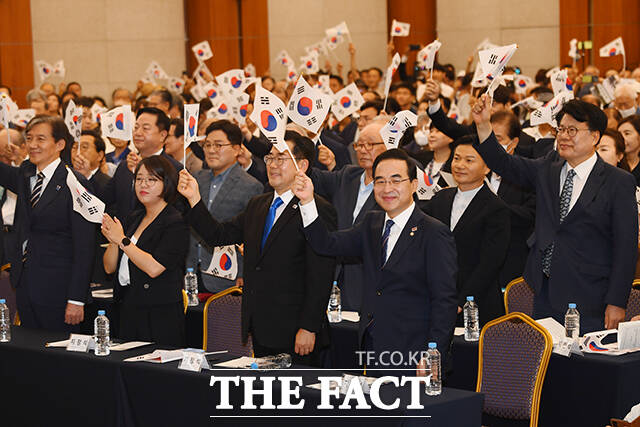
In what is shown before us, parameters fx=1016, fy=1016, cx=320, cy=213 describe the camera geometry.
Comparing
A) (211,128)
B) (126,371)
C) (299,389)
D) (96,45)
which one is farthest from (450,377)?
(96,45)

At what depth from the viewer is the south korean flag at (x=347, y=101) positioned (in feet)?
29.1

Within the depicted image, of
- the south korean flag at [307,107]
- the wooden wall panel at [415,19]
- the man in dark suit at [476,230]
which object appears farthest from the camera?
the wooden wall panel at [415,19]

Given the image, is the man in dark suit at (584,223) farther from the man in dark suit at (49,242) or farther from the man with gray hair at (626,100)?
the man with gray hair at (626,100)

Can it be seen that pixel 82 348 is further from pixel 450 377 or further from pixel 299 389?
pixel 450 377

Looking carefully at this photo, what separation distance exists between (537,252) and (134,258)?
202 cm

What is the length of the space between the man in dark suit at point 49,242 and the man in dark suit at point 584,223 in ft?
7.45

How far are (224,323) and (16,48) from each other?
11987 mm

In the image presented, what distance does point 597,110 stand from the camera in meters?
4.89

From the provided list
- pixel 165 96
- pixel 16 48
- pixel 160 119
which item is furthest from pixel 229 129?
pixel 16 48

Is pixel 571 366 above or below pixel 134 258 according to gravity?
below

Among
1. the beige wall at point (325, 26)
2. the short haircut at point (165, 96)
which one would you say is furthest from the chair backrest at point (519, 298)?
the beige wall at point (325, 26)

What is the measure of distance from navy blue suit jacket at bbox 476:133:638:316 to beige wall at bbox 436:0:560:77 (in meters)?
12.6

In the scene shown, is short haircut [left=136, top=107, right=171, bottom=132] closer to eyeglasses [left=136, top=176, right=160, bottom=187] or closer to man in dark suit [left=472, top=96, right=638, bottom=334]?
eyeglasses [left=136, top=176, right=160, bottom=187]

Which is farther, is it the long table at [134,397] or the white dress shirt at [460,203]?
the white dress shirt at [460,203]
